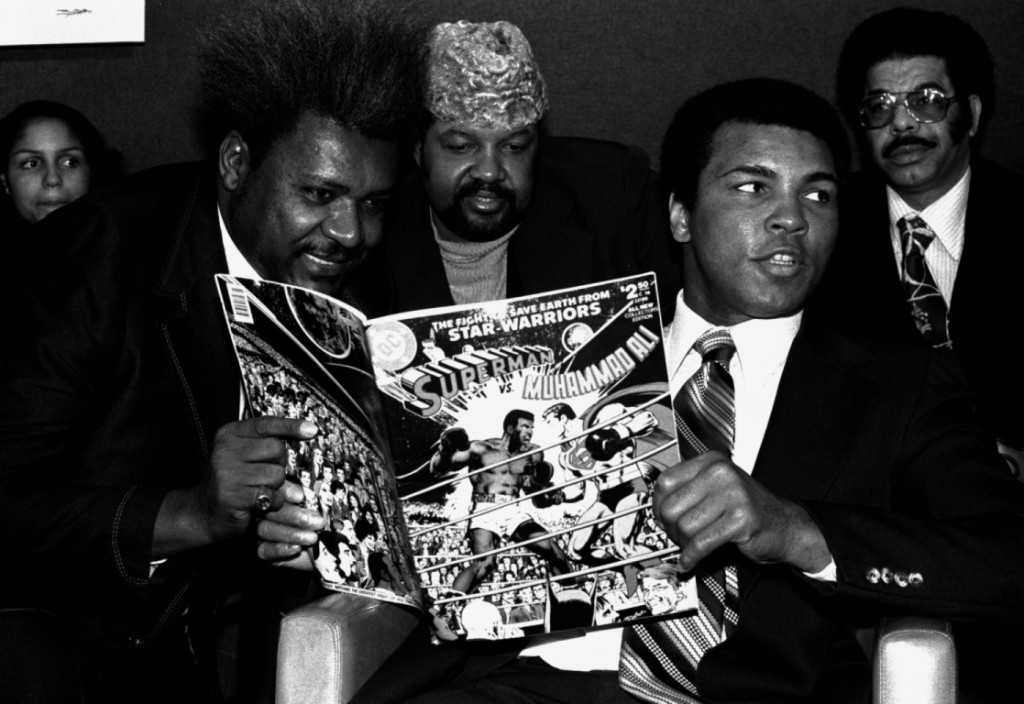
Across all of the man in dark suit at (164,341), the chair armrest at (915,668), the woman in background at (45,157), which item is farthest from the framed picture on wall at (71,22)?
the chair armrest at (915,668)

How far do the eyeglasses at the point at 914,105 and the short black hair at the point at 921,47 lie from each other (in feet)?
0.19

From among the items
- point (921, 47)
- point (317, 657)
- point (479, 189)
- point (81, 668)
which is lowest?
point (81, 668)

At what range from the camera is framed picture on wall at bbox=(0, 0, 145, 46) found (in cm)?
321

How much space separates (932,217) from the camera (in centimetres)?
265

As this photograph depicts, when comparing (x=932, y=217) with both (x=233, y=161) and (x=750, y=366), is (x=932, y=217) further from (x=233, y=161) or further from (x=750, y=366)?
(x=233, y=161)

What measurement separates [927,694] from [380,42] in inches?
50.5

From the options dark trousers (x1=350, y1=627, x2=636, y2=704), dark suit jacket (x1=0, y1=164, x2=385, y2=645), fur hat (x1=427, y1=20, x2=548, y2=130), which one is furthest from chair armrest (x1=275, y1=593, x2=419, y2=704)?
fur hat (x1=427, y1=20, x2=548, y2=130)

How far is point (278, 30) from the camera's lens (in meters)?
1.98

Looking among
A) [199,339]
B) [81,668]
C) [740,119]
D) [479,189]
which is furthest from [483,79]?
[81,668]

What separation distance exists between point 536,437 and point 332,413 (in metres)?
0.25

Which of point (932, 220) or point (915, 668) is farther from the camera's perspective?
point (932, 220)

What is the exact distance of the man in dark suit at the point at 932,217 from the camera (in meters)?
2.55

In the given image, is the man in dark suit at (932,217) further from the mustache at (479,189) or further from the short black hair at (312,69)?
the short black hair at (312,69)

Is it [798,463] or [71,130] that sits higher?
[71,130]
